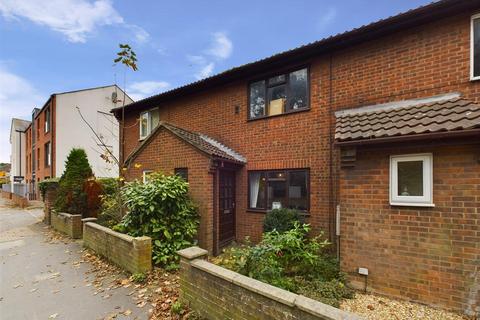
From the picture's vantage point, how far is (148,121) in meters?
11.9

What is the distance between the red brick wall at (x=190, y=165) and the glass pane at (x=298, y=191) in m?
2.38

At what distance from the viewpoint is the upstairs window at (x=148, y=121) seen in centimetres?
1174

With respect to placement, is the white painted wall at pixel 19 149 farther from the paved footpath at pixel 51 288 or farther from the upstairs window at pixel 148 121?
the paved footpath at pixel 51 288

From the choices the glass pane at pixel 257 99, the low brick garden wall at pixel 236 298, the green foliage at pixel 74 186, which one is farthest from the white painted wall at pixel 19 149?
the low brick garden wall at pixel 236 298

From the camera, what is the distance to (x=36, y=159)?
24.8m

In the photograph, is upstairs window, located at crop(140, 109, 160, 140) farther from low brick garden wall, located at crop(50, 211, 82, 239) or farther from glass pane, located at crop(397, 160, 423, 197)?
glass pane, located at crop(397, 160, 423, 197)

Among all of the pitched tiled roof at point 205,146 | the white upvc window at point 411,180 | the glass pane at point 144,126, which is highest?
the glass pane at point 144,126

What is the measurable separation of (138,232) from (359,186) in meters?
5.30

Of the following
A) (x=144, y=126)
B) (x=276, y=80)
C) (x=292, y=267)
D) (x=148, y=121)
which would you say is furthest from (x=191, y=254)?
(x=144, y=126)

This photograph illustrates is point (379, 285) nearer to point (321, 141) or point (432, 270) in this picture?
point (432, 270)

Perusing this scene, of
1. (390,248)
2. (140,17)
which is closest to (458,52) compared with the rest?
(390,248)

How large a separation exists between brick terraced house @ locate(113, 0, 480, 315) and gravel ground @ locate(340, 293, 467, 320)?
7.0 inches

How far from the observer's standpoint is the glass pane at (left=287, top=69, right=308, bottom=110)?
736 cm

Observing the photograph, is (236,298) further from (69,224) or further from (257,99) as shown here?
(69,224)
